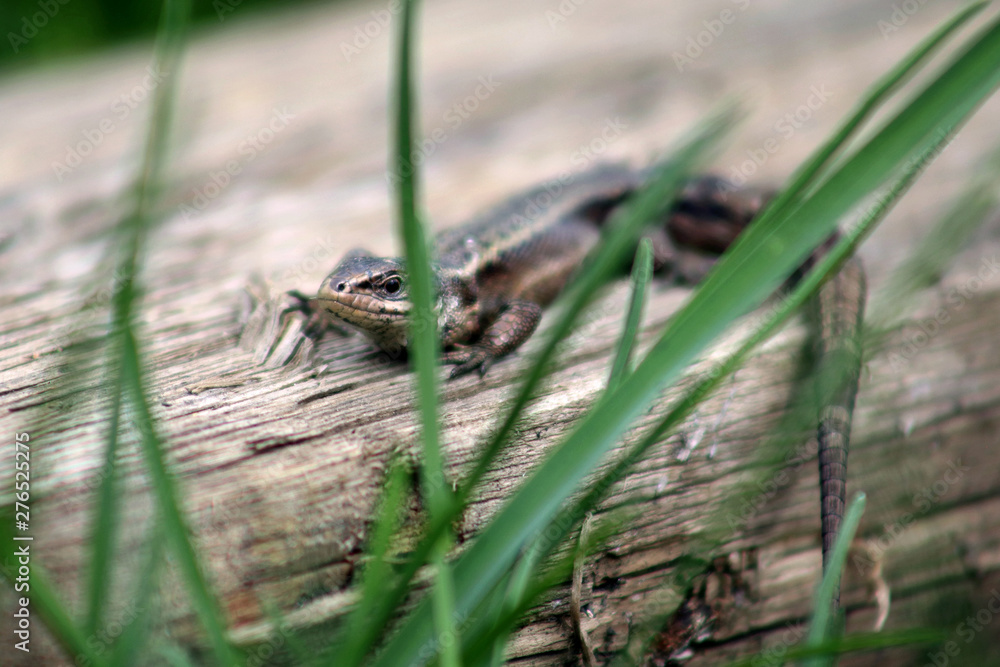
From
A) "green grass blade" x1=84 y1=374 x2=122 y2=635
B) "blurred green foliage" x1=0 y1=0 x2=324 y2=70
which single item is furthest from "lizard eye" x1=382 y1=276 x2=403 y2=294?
"blurred green foliage" x1=0 y1=0 x2=324 y2=70

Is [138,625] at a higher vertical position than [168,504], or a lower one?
lower

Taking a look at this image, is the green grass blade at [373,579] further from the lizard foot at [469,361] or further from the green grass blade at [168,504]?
the lizard foot at [469,361]

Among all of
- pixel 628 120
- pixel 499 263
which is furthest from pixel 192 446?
pixel 628 120

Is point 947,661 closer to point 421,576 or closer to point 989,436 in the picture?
point 989,436

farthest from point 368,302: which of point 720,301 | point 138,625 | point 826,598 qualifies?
point 826,598

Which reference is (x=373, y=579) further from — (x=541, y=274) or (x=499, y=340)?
(x=541, y=274)

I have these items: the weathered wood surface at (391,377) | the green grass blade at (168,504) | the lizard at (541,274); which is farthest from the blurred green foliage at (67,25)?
the green grass blade at (168,504)
